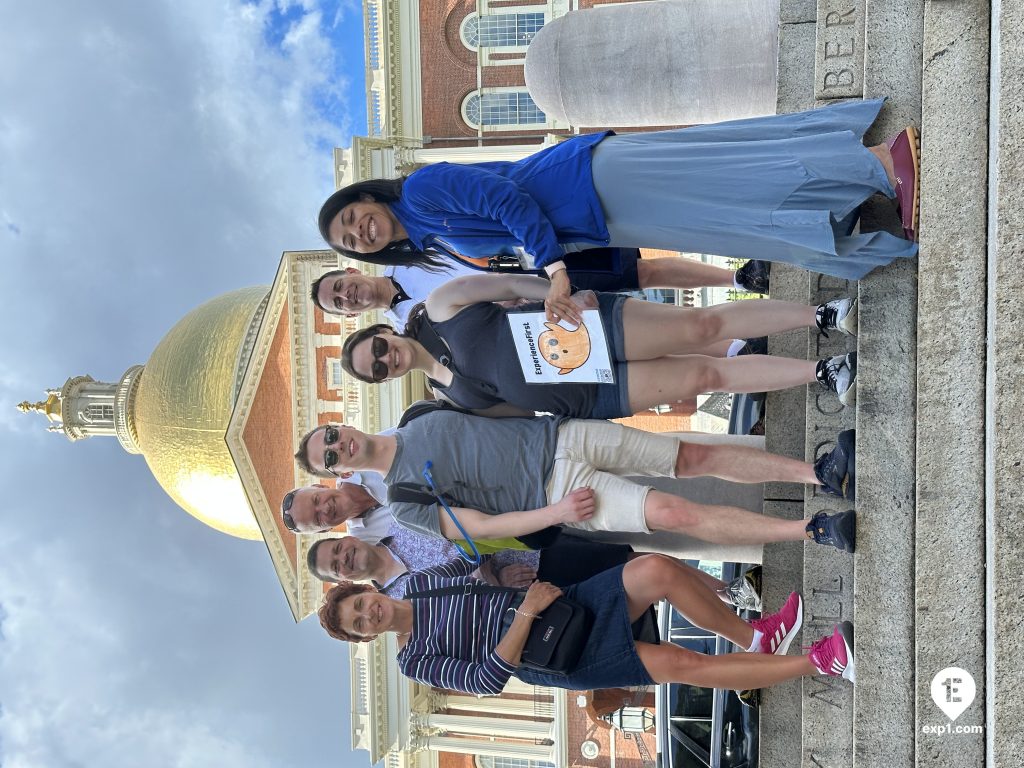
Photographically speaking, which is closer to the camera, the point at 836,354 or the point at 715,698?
the point at 836,354

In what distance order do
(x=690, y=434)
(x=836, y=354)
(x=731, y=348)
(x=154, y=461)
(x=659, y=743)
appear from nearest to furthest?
(x=836, y=354), (x=731, y=348), (x=690, y=434), (x=659, y=743), (x=154, y=461)

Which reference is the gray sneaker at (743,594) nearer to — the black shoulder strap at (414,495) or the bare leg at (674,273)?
the bare leg at (674,273)

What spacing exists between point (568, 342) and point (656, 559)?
1.44m

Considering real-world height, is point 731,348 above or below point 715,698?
above

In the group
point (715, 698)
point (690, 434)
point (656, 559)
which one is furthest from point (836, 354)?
point (715, 698)

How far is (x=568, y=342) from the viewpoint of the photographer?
4738 millimetres

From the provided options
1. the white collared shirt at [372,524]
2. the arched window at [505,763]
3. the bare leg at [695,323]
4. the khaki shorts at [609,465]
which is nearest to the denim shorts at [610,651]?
the khaki shorts at [609,465]

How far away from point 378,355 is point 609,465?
1.61 m

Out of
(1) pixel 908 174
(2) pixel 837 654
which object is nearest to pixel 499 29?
(1) pixel 908 174

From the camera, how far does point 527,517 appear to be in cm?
497

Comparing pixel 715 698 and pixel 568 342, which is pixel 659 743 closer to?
pixel 715 698

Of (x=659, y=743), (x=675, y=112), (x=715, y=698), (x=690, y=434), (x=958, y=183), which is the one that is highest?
(x=675, y=112)

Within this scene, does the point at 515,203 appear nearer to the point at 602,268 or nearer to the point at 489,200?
the point at 489,200
